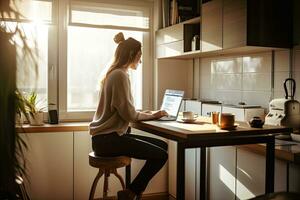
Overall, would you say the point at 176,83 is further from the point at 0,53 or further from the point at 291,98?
the point at 0,53

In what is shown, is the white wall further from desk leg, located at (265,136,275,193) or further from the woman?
the woman

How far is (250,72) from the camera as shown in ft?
9.87

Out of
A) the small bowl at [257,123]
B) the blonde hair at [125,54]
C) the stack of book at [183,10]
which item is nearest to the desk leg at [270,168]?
the small bowl at [257,123]

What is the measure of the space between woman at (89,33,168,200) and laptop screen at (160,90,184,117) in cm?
16

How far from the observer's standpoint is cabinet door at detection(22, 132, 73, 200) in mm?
3225

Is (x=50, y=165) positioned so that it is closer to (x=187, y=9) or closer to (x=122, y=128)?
(x=122, y=128)

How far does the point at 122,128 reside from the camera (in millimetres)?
2693

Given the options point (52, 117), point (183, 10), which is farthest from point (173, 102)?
point (52, 117)

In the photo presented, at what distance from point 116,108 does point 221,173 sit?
0.96 meters

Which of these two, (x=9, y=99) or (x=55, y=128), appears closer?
(x=9, y=99)

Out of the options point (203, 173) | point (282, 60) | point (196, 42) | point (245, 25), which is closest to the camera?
point (245, 25)

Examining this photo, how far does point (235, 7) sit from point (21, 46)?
171 cm

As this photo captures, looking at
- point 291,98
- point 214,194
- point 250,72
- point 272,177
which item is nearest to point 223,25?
point 250,72

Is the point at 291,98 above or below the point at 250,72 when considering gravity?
below
